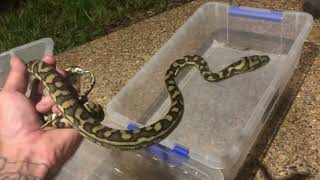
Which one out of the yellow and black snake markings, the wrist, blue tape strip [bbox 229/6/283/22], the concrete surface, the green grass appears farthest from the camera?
the green grass

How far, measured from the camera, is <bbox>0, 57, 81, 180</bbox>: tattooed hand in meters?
2.59

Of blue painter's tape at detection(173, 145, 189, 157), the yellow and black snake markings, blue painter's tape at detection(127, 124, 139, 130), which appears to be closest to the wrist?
the yellow and black snake markings

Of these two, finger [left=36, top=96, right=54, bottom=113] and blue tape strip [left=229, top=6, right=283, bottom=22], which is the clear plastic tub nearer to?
blue tape strip [left=229, top=6, right=283, bottom=22]

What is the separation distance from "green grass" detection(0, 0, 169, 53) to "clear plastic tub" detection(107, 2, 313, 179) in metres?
1.03

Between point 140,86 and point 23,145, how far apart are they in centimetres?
104

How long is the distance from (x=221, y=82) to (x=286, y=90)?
1.71 feet

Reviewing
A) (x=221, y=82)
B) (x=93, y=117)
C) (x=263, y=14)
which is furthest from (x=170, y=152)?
(x=263, y=14)

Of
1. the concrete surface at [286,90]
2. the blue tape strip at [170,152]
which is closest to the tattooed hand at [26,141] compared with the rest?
the blue tape strip at [170,152]

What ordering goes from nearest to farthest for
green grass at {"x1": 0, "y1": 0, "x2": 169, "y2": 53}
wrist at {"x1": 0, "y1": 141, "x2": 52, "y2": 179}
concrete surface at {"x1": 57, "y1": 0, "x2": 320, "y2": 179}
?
wrist at {"x1": 0, "y1": 141, "x2": 52, "y2": 179}, concrete surface at {"x1": 57, "y1": 0, "x2": 320, "y2": 179}, green grass at {"x1": 0, "y1": 0, "x2": 169, "y2": 53}

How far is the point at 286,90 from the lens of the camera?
370 cm

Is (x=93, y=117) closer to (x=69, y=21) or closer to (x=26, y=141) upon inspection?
(x=26, y=141)

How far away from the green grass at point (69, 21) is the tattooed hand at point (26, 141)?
1915mm

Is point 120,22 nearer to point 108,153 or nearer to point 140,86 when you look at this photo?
point 140,86

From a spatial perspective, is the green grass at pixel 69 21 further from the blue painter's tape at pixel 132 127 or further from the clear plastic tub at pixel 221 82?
the blue painter's tape at pixel 132 127
